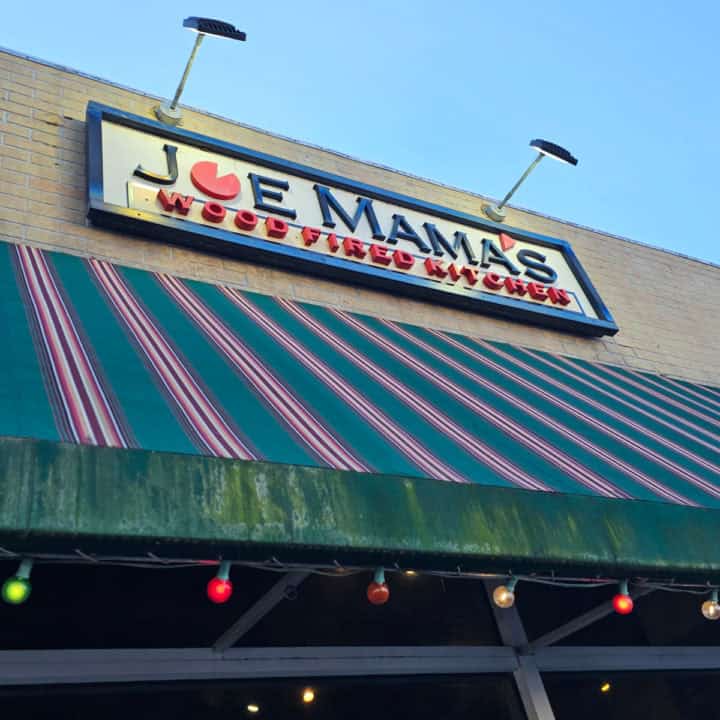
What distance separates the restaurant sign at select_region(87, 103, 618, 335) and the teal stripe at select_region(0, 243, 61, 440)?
2.21 m

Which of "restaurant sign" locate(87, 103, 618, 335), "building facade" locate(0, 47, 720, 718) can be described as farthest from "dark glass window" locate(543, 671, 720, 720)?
"restaurant sign" locate(87, 103, 618, 335)

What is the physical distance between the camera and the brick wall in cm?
646

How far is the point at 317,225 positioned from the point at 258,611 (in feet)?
15.1

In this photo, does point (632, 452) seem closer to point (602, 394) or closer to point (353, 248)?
point (602, 394)

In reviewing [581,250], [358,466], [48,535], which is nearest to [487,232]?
[581,250]

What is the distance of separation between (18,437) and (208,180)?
5.01 metres

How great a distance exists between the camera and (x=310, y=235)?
24.8 feet

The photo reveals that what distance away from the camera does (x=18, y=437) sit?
2783 millimetres

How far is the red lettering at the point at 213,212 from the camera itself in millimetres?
7047

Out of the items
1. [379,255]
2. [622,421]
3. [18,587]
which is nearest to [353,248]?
[379,255]

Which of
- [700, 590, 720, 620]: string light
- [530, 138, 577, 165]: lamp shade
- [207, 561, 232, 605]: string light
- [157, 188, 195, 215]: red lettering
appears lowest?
[700, 590, 720, 620]: string light

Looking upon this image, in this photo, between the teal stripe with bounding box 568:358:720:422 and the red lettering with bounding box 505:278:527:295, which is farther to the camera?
the red lettering with bounding box 505:278:527:295

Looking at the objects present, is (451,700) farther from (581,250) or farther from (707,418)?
(581,250)

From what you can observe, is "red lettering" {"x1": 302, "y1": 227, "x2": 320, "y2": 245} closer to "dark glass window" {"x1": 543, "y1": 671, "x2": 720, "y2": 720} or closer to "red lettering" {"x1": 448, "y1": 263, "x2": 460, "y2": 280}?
"red lettering" {"x1": 448, "y1": 263, "x2": 460, "y2": 280}
